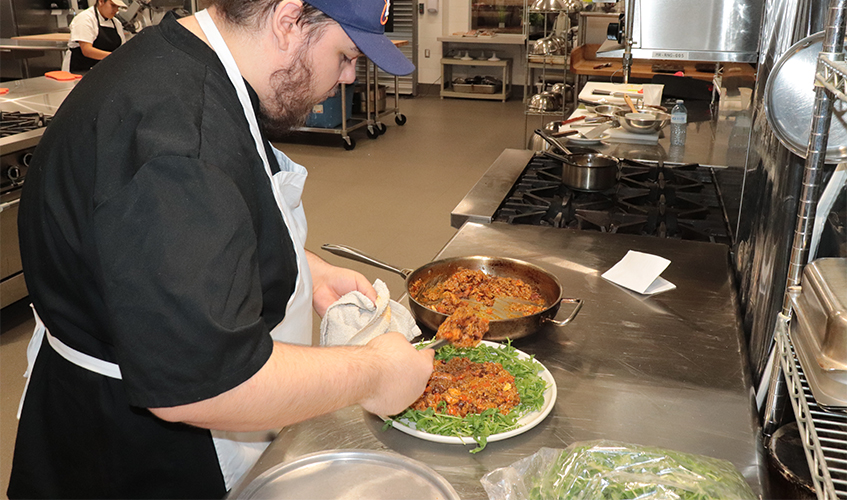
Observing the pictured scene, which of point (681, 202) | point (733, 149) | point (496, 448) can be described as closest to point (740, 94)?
point (733, 149)

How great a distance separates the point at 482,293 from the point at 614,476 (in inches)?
29.3

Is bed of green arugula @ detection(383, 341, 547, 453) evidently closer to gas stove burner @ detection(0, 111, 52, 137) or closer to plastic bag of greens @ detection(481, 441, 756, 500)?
plastic bag of greens @ detection(481, 441, 756, 500)

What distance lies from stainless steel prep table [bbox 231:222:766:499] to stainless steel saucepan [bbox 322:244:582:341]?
7 centimetres

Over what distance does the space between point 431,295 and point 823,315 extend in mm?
1036

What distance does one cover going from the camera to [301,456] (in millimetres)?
1072

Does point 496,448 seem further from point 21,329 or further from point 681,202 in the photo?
point 21,329

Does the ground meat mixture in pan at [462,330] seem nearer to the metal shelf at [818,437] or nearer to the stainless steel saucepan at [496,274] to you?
the stainless steel saucepan at [496,274]

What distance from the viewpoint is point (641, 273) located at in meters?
1.83

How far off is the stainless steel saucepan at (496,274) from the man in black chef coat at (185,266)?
279 millimetres

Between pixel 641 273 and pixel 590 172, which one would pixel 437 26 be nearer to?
pixel 590 172

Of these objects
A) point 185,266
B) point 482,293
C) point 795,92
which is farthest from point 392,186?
point 185,266

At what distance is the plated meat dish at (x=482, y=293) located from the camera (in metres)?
1.63

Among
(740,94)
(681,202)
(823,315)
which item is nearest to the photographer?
(823,315)

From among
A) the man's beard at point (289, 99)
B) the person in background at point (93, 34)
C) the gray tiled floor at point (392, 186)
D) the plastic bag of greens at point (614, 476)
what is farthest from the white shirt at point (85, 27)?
the plastic bag of greens at point (614, 476)
